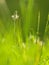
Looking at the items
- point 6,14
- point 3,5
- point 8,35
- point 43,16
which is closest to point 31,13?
point 8,35

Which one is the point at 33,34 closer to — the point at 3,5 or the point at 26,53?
the point at 26,53

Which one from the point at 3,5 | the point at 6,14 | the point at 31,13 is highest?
the point at 3,5

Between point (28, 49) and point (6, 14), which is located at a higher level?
point (6, 14)

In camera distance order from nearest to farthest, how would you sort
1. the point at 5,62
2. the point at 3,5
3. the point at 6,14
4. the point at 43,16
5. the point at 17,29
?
the point at 5,62
the point at 17,29
the point at 6,14
the point at 3,5
the point at 43,16

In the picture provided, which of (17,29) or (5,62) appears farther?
(17,29)

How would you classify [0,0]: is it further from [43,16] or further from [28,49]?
[28,49]

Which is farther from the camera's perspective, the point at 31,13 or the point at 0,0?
the point at 0,0

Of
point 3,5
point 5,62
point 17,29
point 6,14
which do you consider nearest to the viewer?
point 5,62

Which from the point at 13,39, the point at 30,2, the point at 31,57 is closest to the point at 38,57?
the point at 31,57

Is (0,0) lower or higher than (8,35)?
higher
